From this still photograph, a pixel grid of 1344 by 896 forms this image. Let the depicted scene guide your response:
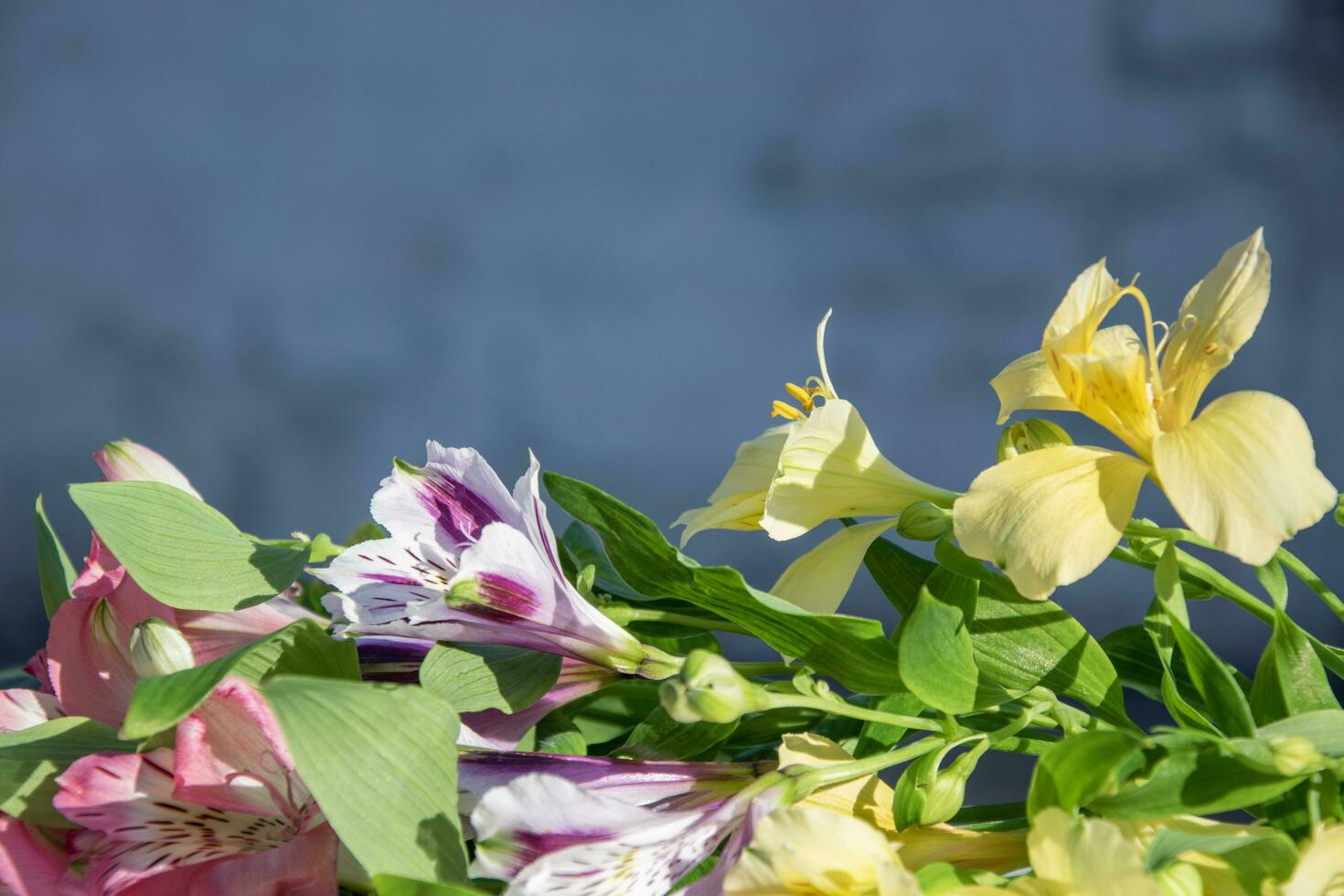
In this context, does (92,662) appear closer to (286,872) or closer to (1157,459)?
(286,872)

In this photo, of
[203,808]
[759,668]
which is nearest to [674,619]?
[759,668]

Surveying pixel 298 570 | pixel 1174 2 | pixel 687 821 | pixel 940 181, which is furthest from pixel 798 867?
pixel 1174 2

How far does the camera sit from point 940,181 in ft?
6.93

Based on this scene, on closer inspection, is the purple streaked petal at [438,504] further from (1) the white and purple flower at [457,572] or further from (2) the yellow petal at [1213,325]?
(2) the yellow petal at [1213,325]

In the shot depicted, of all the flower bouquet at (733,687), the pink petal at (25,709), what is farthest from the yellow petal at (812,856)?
the pink petal at (25,709)

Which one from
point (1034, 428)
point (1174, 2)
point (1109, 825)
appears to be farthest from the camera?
point (1174, 2)

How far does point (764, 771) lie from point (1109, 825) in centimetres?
9

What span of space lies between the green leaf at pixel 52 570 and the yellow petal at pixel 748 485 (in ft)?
0.71

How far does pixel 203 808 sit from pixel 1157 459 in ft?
0.75

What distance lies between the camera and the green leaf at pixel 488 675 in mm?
285

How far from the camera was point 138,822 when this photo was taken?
268mm

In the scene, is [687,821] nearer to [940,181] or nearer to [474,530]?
[474,530]

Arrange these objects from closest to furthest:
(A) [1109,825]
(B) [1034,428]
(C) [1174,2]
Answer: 1. (A) [1109,825]
2. (B) [1034,428]
3. (C) [1174,2]

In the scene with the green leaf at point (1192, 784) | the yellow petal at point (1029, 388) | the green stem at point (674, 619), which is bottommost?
the green stem at point (674, 619)
